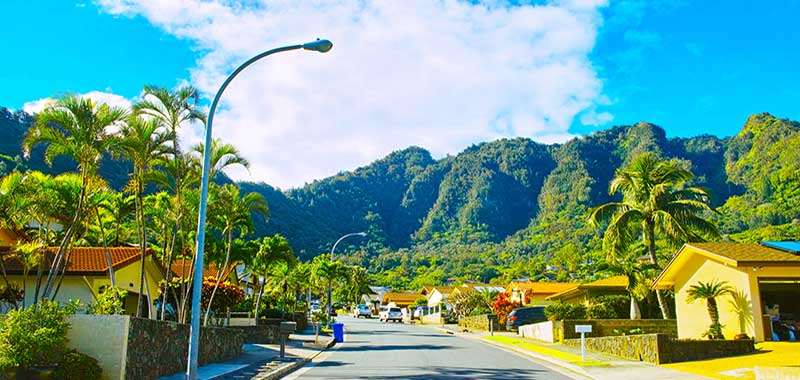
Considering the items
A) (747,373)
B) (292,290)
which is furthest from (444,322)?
(747,373)

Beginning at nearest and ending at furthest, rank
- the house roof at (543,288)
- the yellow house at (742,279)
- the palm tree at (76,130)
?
1. the palm tree at (76,130)
2. the yellow house at (742,279)
3. the house roof at (543,288)

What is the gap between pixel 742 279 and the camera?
2142cm

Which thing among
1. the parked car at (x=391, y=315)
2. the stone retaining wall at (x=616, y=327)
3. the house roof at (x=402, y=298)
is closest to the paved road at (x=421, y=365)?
the stone retaining wall at (x=616, y=327)

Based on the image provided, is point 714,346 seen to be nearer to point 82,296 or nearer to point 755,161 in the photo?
point 82,296

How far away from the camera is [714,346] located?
64.5 ft

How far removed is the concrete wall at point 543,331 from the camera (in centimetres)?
3152

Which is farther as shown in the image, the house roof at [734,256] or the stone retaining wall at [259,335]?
the stone retaining wall at [259,335]

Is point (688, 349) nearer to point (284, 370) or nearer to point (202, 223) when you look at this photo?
point (284, 370)

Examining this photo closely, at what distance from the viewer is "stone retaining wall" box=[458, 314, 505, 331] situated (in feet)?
147

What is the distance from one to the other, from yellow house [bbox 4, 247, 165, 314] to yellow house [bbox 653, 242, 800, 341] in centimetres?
1966

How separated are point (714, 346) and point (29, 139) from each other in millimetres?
19958

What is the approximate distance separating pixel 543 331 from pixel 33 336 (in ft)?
87.9

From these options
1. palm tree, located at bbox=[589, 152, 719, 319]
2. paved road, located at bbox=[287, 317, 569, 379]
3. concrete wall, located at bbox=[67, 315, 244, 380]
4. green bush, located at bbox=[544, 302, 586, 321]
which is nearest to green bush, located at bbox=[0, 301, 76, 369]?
concrete wall, located at bbox=[67, 315, 244, 380]

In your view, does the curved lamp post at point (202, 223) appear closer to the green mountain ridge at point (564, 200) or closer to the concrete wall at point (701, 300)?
the concrete wall at point (701, 300)
